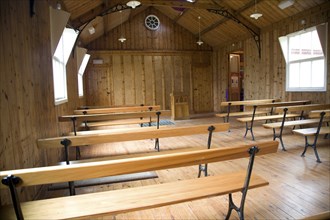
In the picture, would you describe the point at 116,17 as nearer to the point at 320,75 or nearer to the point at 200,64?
the point at 200,64

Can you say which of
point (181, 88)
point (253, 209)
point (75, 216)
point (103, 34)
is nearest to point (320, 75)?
point (253, 209)

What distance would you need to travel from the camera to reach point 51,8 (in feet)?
12.3

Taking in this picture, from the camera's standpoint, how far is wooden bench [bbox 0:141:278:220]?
126cm

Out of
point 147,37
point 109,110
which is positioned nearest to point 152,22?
point 147,37

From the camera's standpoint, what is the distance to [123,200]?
1.59 metres

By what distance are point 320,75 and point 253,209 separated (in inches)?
196

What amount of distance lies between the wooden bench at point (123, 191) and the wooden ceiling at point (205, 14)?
4446 millimetres

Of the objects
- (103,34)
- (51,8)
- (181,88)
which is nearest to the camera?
(51,8)

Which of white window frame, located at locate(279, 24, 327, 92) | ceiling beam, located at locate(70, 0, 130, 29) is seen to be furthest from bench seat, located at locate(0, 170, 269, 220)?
ceiling beam, located at locate(70, 0, 130, 29)

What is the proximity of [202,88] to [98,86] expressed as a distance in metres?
4.64

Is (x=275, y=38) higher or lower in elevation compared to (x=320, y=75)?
higher

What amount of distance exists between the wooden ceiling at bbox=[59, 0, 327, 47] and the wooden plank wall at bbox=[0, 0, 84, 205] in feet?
7.02

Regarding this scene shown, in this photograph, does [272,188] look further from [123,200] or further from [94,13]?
[94,13]

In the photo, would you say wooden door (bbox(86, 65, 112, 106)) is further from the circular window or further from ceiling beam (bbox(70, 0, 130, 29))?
ceiling beam (bbox(70, 0, 130, 29))
